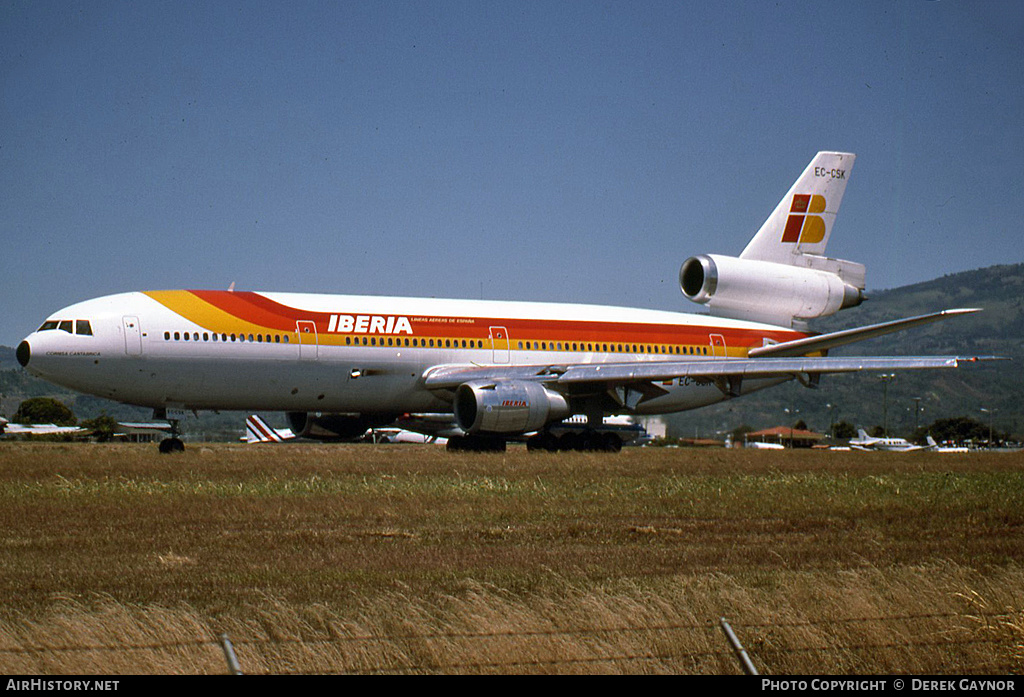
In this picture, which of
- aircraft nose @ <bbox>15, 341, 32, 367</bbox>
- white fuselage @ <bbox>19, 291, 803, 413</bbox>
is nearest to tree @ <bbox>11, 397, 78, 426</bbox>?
white fuselage @ <bbox>19, 291, 803, 413</bbox>

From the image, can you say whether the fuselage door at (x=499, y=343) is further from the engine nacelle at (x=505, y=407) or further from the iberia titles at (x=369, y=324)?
the engine nacelle at (x=505, y=407)

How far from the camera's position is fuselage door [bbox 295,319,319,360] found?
1152 inches

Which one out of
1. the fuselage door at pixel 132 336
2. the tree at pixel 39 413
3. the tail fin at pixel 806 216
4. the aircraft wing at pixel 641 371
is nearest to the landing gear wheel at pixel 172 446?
the fuselage door at pixel 132 336

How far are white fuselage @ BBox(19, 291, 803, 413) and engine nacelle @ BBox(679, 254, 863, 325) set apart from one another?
1.31 meters

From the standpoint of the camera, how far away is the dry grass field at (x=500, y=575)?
8.25 m

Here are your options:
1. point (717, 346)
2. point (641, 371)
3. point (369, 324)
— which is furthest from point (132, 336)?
point (717, 346)

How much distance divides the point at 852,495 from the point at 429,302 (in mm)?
16141

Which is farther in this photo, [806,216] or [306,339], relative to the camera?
[806,216]

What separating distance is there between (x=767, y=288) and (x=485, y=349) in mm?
10383

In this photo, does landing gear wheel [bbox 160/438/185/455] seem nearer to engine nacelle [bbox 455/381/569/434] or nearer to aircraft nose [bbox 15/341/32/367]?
aircraft nose [bbox 15/341/32/367]

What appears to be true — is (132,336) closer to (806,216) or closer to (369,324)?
(369,324)

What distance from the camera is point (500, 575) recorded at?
10969mm
